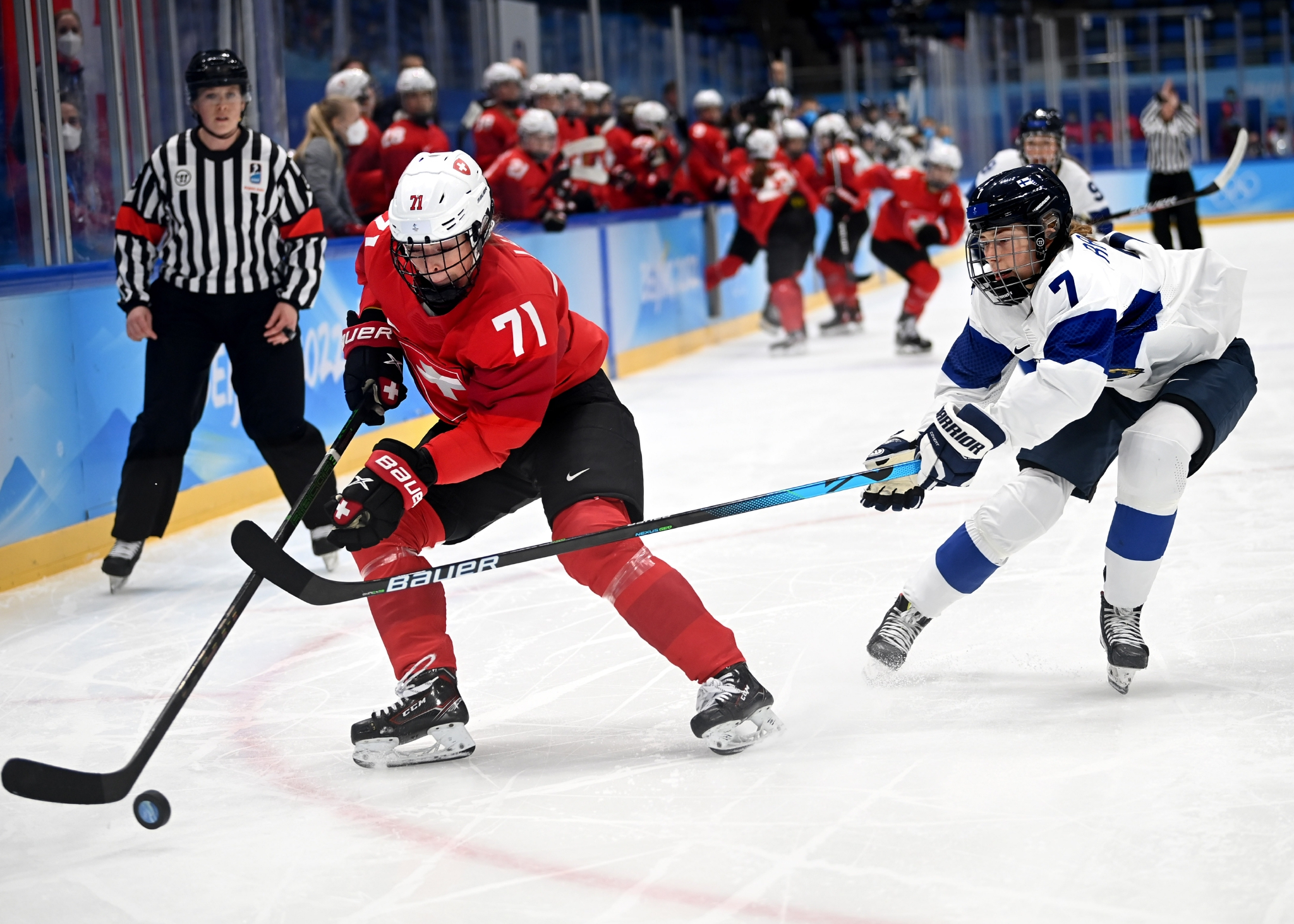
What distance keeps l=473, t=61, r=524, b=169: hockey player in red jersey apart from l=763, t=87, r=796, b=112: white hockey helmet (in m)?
2.90

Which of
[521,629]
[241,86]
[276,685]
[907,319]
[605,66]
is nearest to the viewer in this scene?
[276,685]

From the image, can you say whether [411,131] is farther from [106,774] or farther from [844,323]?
[106,774]

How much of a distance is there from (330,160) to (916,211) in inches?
147

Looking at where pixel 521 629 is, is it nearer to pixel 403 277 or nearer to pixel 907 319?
pixel 403 277

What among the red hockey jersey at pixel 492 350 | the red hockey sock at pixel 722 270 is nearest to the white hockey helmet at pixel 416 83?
the red hockey sock at pixel 722 270

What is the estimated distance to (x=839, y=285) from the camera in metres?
9.37

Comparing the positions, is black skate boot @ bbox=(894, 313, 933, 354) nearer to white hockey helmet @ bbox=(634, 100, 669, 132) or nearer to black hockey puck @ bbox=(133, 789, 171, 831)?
white hockey helmet @ bbox=(634, 100, 669, 132)

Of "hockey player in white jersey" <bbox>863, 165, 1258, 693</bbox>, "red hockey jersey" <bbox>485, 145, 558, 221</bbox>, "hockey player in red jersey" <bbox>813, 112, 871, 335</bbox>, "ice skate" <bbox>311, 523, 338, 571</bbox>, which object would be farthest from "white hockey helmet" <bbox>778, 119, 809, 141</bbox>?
"hockey player in white jersey" <bbox>863, 165, 1258, 693</bbox>

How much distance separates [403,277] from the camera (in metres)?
2.30

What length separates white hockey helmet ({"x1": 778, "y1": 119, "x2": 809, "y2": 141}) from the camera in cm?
904

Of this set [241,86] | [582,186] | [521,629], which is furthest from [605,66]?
[521,629]

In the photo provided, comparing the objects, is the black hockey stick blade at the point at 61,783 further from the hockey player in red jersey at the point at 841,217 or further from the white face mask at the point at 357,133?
the hockey player in red jersey at the point at 841,217

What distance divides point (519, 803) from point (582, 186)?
5.72 meters

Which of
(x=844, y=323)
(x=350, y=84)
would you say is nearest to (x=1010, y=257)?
(x=350, y=84)
